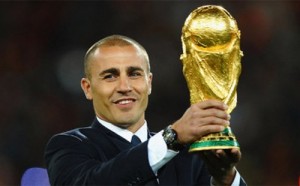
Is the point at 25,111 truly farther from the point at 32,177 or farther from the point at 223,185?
the point at 223,185

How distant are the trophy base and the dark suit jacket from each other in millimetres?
182

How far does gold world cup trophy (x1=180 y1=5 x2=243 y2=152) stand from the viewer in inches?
75.3

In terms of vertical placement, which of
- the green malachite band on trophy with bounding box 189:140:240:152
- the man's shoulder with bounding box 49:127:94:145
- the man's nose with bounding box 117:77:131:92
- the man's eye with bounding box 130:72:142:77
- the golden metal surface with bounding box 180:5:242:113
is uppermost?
the golden metal surface with bounding box 180:5:242:113

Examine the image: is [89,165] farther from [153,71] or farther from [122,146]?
[153,71]

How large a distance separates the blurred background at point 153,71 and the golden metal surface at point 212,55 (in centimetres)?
240

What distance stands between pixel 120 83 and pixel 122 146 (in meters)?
0.22

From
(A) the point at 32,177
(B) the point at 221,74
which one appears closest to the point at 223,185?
(B) the point at 221,74

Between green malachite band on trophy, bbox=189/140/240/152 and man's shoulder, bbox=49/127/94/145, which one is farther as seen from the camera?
man's shoulder, bbox=49/127/94/145

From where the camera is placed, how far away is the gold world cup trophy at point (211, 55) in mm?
Result: 1913

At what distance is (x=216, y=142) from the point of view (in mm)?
1851

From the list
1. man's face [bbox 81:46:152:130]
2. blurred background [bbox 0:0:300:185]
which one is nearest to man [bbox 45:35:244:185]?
man's face [bbox 81:46:152:130]

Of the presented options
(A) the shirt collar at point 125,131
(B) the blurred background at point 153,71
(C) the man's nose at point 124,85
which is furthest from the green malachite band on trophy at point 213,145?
(B) the blurred background at point 153,71

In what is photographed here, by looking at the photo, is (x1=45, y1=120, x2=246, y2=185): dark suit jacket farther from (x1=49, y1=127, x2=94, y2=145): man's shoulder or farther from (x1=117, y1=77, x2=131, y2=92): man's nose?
(x1=117, y1=77, x2=131, y2=92): man's nose

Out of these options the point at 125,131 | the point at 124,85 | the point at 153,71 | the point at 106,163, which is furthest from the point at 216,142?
the point at 153,71
